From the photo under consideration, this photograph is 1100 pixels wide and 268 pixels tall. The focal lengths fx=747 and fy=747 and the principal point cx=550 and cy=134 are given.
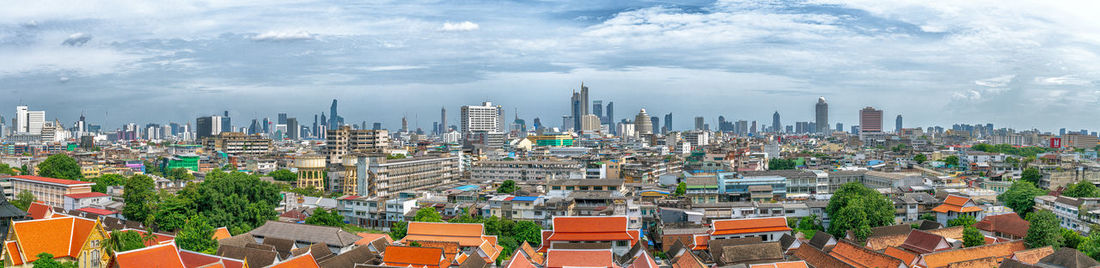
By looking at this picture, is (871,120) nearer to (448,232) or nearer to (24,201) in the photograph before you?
(448,232)

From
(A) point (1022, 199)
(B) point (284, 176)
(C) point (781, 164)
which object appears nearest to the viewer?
(A) point (1022, 199)

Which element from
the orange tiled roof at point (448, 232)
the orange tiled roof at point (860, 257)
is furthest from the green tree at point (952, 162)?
the orange tiled roof at point (448, 232)

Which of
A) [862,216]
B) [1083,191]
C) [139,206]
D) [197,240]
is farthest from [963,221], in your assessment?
[139,206]

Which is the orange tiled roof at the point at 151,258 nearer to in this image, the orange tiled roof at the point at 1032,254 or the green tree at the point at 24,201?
the green tree at the point at 24,201

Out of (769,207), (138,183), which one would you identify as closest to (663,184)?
(769,207)

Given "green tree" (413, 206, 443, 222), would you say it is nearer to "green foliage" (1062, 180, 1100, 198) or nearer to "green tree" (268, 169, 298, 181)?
"green foliage" (1062, 180, 1100, 198)
